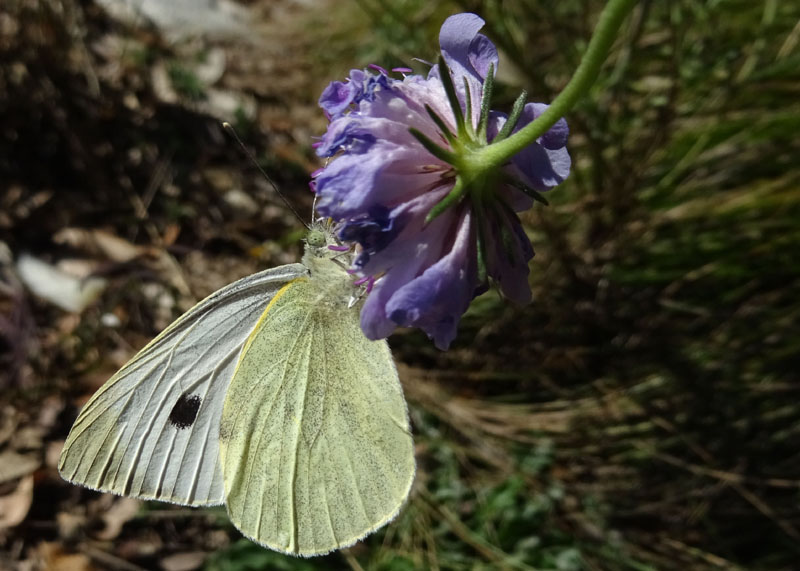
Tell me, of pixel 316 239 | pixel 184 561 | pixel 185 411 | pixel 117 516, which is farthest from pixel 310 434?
pixel 117 516

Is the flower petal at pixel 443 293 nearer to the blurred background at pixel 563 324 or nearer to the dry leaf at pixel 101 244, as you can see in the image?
the blurred background at pixel 563 324

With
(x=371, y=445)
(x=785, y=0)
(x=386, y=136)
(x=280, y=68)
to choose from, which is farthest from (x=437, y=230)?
(x=280, y=68)

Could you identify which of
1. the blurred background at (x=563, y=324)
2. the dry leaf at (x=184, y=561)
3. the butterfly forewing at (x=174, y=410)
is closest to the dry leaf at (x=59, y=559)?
the blurred background at (x=563, y=324)

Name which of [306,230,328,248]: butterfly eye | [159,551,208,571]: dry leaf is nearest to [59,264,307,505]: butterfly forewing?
[306,230,328,248]: butterfly eye

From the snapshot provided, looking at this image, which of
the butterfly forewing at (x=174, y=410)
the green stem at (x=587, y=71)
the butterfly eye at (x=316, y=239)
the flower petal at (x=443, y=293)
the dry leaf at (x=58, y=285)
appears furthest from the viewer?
the dry leaf at (x=58, y=285)

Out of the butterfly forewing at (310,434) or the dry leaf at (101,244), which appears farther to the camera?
the dry leaf at (101,244)

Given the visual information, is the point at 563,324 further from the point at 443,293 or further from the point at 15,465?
the point at 15,465

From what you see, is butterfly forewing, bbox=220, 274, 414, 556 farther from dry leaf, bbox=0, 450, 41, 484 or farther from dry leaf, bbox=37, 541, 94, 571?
dry leaf, bbox=0, 450, 41, 484
